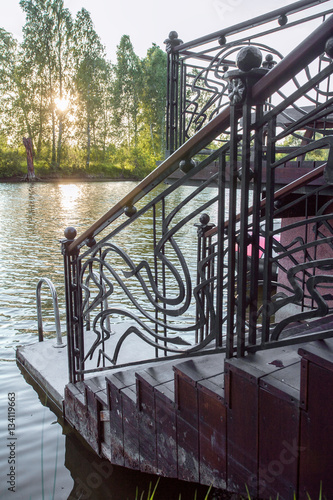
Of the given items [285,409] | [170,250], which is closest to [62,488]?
[285,409]

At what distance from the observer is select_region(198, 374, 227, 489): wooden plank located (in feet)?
6.89

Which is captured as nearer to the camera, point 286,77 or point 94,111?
point 286,77

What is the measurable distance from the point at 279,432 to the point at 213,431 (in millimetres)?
426

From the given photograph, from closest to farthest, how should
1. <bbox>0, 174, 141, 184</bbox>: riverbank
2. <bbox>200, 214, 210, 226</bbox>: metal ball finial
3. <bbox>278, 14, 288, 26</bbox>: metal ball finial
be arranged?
<bbox>278, 14, 288, 26</bbox>: metal ball finial, <bbox>200, 214, 210, 226</bbox>: metal ball finial, <bbox>0, 174, 141, 184</bbox>: riverbank

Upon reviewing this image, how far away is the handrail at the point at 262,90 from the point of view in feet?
5.13

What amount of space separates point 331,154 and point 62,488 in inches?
119

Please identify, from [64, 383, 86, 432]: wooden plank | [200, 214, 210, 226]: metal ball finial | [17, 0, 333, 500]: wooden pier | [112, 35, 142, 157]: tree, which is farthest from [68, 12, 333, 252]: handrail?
[112, 35, 142, 157]: tree

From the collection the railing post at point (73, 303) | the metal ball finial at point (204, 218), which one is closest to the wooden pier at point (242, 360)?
the railing post at point (73, 303)

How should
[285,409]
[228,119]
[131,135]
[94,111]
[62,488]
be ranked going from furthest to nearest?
[131,135], [94,111], [62,488], [228,119], [285,409]

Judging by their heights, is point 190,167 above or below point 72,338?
above

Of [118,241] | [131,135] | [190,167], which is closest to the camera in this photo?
[190,167]

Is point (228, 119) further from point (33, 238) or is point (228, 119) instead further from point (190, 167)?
point (33, 238)

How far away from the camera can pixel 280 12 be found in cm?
432

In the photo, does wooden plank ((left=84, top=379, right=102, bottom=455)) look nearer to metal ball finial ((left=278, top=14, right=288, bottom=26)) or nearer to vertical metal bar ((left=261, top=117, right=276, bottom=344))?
vertical metal bar ((left=261, top=117, right=276, bottom=344))
